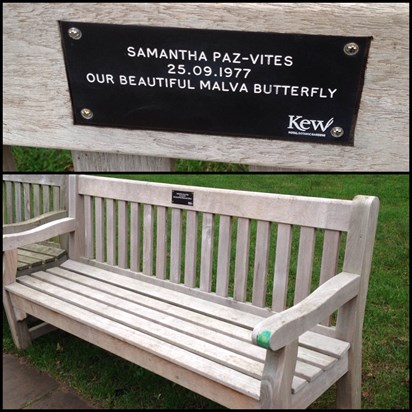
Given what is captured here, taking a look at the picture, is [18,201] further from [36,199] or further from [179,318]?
[179,318]

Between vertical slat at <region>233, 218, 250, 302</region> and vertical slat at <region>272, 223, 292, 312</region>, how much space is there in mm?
166

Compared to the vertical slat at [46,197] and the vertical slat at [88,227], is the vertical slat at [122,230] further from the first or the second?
the vertical slat at [46,197]

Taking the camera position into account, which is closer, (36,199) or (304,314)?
(304,314)

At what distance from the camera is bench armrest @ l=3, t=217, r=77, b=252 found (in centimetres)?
285

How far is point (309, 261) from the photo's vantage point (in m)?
2.27

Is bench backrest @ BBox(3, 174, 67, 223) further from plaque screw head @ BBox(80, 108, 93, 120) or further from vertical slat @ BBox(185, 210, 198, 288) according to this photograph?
plaque screw head @ BBox(80, 108, 93, 120)

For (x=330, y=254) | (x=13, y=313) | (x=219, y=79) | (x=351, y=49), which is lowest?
(x=13, y=313)

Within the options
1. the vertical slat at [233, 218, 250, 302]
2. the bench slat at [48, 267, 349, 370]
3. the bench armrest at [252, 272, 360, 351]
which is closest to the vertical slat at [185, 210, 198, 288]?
the bench slat at [48, 267, 349, 370]

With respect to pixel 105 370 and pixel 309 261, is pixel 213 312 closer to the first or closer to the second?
pixel 309 261

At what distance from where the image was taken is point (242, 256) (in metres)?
2.46

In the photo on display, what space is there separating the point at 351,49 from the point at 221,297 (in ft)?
4.78

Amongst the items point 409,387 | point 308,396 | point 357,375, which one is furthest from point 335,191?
point 308,396

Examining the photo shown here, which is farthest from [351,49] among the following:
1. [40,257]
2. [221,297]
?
[40,257]

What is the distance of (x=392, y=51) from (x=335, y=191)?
3.65m
